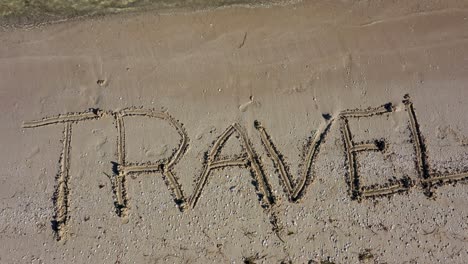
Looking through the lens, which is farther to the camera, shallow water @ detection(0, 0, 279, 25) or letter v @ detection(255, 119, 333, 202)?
shallow water @ detection(0, 0, 279, 25)

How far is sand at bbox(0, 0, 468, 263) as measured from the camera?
28.5 feet

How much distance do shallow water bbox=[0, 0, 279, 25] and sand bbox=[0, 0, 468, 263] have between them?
231mm

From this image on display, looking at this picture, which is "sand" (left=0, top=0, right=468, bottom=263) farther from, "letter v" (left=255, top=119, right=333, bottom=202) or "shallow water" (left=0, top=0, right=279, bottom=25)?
"shallow water" (left=0, top=0, right=279, bottom=25)

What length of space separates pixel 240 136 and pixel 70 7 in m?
4.99

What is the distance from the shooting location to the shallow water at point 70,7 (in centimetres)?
941

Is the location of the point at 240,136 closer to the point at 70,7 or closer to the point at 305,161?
the point at 305,161

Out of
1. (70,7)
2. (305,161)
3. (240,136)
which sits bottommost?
(305,161)

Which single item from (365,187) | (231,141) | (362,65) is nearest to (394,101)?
(362,65)

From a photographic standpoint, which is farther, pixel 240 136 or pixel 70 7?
pixel 70 7

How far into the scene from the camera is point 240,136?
892cm

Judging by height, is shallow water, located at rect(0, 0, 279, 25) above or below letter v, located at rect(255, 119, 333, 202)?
above

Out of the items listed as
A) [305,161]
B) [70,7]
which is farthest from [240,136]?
[70,7]

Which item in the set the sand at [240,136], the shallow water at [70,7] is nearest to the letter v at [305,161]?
the sand at [240,136]

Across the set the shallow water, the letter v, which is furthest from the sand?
the shallow water
